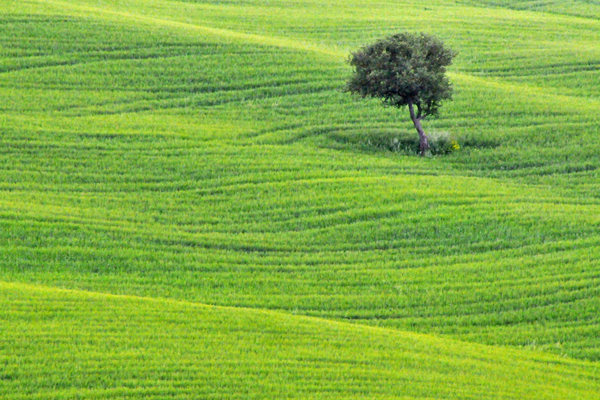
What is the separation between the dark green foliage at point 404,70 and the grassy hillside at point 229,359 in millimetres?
15364

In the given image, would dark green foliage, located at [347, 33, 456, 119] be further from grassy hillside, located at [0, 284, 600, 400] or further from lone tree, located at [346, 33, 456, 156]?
grassy hillside, located at [0, 284, 600, 400]

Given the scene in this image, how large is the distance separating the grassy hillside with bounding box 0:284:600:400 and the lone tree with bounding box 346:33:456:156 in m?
15.4

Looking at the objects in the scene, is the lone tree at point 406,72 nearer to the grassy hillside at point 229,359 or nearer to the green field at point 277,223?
the green field at point 277,223

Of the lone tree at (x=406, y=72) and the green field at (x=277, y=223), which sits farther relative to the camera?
the lone tree at (x=406, y=72)

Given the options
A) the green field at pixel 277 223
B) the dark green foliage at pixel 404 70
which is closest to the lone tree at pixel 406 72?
the dark green foliage at pixel 404 70

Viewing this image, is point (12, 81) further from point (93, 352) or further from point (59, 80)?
point (93, 352)

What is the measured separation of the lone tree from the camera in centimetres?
2991

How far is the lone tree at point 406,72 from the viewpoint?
29.9 meters

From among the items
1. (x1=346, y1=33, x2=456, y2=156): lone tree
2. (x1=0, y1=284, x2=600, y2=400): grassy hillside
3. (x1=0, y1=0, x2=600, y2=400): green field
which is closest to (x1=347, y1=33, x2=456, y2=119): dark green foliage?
(x1=346, y1=33, x2=456, y2=156): lone tree

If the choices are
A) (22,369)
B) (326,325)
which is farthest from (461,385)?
(22,369)

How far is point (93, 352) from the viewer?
13.8 meters

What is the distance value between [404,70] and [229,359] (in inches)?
730

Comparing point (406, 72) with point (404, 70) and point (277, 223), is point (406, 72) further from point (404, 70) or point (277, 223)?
point (277, 223)

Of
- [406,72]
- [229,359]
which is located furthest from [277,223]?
[229,359]
